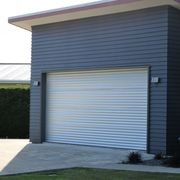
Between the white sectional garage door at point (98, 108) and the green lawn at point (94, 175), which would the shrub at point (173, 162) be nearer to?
the green lawn at point (94, 175)

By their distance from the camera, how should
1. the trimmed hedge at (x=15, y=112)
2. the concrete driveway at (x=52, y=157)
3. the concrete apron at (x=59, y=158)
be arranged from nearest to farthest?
the concrete apron at (x=59, y=158) → the concrete driveway at (x=52, y=157) → the trimmed hedge at (x=15, y=112)

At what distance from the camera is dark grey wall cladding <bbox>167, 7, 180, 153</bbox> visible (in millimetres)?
14602

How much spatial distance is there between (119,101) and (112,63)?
1229mm

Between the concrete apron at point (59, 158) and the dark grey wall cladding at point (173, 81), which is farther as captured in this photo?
the dark grey wall cladding at point (173, 81)

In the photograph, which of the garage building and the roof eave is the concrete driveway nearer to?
the garage building

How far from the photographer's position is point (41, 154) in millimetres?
14992

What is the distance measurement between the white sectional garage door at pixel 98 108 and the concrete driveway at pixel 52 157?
51 centimetres

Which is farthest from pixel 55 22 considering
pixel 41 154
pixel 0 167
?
pixel 0 167

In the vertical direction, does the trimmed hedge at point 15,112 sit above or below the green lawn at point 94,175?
above

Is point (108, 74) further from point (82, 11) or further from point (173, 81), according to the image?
point (173, 81)

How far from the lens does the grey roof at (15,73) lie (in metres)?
27.9

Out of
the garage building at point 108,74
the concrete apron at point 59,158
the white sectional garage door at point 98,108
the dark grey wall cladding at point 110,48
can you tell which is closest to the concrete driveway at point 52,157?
the concrete apron at point 59,158

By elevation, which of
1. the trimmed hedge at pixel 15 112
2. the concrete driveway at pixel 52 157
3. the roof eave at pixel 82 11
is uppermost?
the roof eave at pixel 82 11

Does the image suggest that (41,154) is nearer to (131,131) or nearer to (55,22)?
(131,131)
